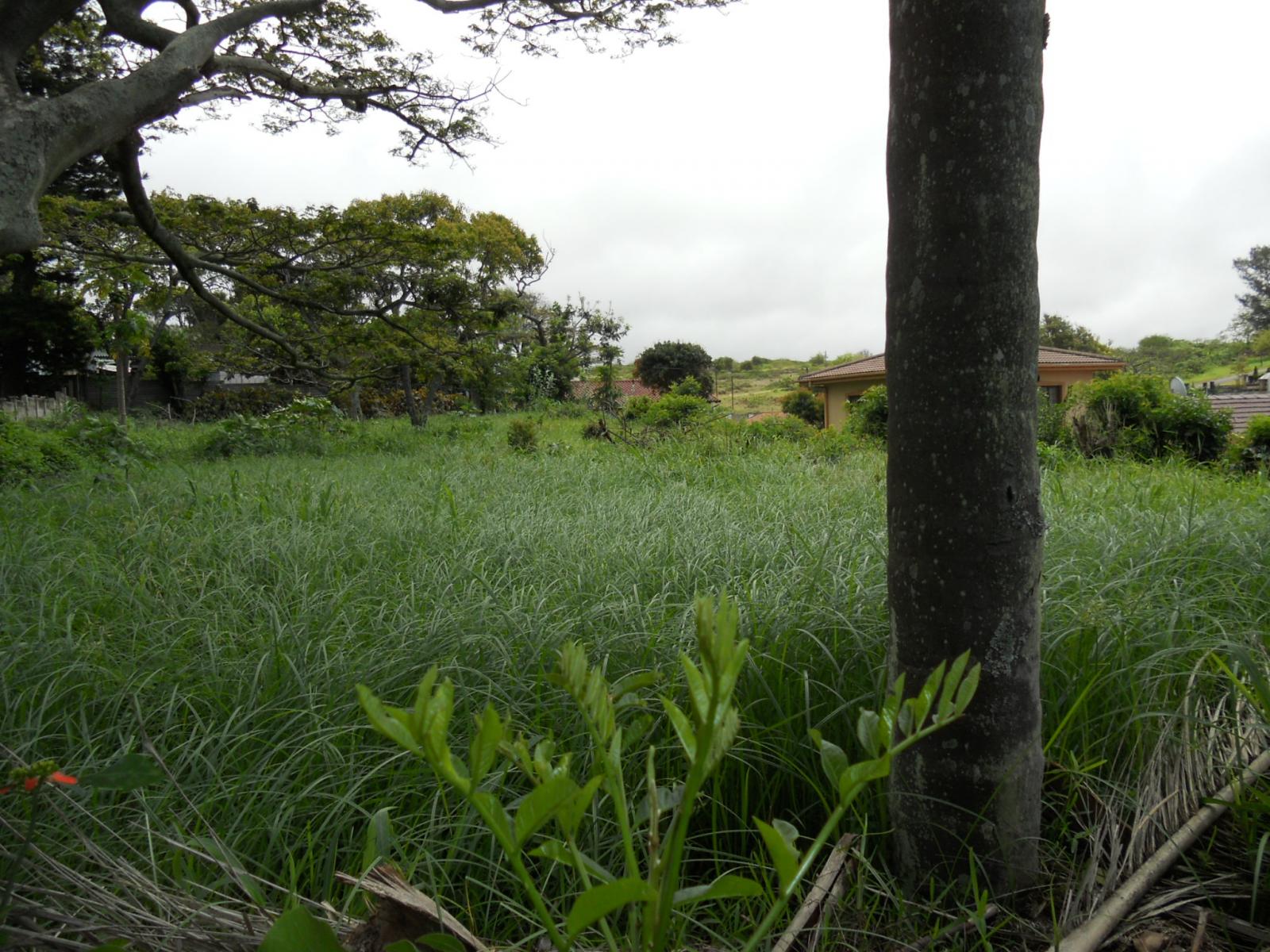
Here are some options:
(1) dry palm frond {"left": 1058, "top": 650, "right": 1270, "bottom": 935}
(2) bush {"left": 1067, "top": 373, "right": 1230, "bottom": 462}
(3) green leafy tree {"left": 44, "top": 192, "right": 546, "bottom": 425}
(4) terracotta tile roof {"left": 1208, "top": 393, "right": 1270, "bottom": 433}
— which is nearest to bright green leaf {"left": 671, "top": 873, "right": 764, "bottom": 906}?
(1) dry palm frond {"left": 1058, "top": 650, "right": 1270, "bottom": 935}

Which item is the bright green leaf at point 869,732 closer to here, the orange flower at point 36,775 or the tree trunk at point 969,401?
the tree trunk at point 969,401

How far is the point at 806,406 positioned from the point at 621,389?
21.6 ft

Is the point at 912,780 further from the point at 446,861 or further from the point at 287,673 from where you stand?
the point at 287,673

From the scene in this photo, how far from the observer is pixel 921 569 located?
1325 millimetres

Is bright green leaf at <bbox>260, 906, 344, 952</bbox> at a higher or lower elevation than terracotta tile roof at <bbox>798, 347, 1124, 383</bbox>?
lower

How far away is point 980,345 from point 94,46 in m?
11.1

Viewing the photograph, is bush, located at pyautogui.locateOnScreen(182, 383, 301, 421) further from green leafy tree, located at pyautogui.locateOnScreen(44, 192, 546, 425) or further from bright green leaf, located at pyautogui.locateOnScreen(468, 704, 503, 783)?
bright green leaf, located at pyautogui.locateOnScreen(468, 704, 503, 783)

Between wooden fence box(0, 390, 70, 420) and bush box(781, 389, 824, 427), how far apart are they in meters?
20.6

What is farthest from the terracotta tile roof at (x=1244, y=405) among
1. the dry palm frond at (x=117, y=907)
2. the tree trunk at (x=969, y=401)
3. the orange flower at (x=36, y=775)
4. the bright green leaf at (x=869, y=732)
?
the orange flower at (x=36, y=775)

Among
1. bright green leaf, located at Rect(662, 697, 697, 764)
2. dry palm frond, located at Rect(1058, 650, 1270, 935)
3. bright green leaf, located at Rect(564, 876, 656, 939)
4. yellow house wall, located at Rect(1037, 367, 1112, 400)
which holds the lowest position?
dry palm frond, located at Rect(1058, 650, 1270, 935)

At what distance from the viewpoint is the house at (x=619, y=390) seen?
75.3 ft

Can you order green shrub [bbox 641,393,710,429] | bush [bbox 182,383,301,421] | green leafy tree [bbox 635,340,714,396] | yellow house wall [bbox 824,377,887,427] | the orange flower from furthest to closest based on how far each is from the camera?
green leafy tree [bbox 635,340,714,396] → bush [bbox 182,383,301,421] → yellow house wall [bbox 824,377,887,427] → green shrub [bbox 641,393,710,429] → the orange flower

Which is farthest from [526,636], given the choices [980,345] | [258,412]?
[258,412]

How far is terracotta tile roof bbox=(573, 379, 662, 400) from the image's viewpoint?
24.4m
